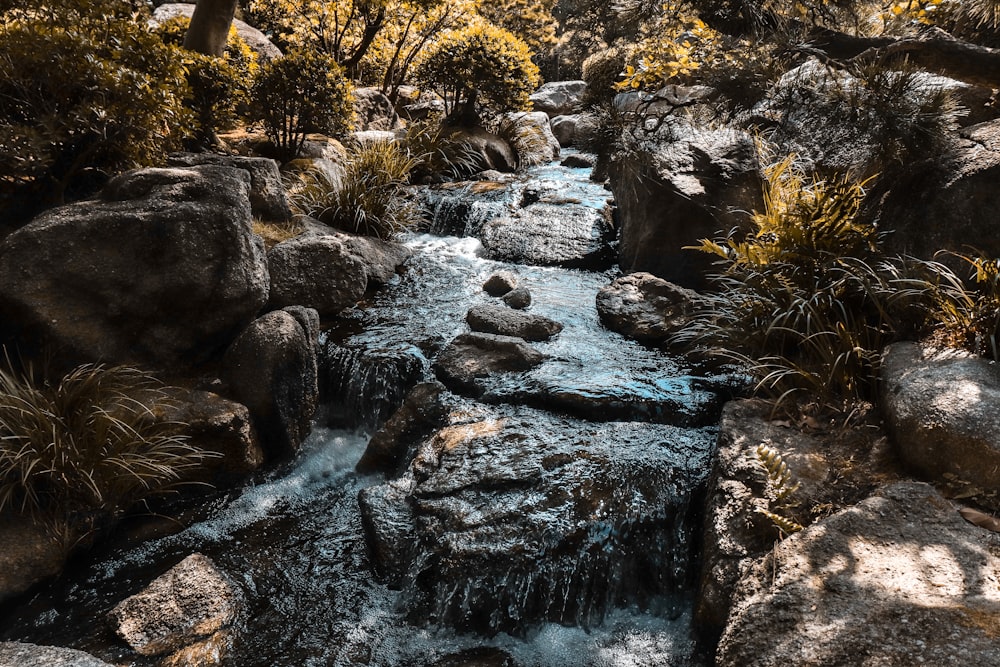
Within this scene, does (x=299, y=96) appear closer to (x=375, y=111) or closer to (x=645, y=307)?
(x=375, y=111)

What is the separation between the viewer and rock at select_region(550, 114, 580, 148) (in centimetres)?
1659

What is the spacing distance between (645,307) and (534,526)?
3.22 m

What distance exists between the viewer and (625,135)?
497 cm

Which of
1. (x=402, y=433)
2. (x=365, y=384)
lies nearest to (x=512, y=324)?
(x=365, y=384)

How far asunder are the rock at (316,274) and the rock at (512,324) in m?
1.36

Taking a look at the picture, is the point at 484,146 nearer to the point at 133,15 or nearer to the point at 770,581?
the point at 133,15

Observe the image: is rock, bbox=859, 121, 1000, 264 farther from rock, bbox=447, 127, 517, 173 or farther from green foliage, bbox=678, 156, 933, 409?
rock, bbox=447, 127, 517, 173

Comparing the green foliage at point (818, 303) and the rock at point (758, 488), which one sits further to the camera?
the green foliage at point (818, 303)

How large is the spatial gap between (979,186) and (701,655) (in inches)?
153

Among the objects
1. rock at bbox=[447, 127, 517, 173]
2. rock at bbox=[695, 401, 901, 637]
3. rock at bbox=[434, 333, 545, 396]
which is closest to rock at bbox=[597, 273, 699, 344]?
rock at bbox=[434, 333, 545, 396]

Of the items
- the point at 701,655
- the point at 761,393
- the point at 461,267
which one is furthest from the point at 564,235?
the point at 701,655

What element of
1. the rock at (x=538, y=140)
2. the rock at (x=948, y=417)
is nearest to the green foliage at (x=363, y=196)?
the rock at (x=538, y=140)

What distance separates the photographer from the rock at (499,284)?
725cm

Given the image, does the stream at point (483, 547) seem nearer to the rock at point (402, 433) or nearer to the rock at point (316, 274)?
the rock at point (402, 433)
